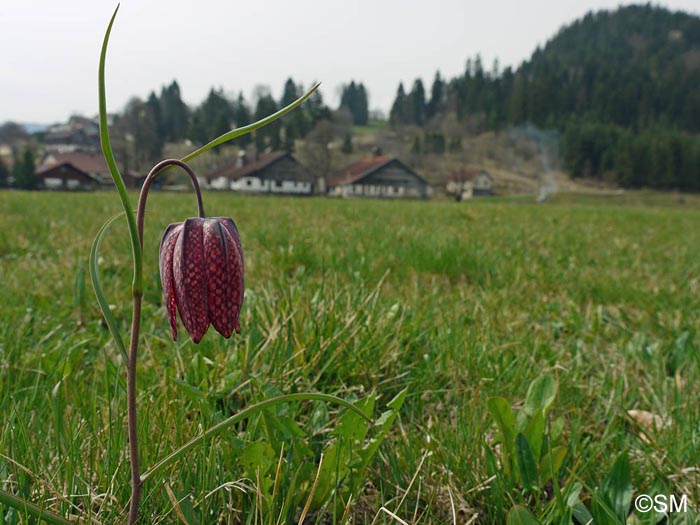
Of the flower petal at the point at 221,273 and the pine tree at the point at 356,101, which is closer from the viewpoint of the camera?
the flower petal at the point at 221,273

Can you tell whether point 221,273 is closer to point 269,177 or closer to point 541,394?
point 541,394

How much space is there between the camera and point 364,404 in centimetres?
92

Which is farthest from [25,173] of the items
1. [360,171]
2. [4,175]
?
[360,171]

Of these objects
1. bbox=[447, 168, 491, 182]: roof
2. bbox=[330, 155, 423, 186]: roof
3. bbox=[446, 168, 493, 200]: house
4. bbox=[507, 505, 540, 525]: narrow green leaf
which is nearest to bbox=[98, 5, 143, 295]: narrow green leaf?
bbox=[507, 505, 540, 525]: narrow green leaf

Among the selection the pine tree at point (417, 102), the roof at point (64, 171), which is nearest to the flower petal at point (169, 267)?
the roof at point (64, 171)

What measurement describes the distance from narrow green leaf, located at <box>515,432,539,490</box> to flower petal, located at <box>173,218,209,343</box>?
1.91ft

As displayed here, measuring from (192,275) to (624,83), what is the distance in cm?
9004

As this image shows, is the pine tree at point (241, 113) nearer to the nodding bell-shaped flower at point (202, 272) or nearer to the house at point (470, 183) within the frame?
the house at point (470, 183)

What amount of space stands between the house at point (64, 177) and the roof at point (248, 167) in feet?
28.3

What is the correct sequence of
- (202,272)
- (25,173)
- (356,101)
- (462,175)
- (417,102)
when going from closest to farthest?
(202,272)
(25,173)
(462,175)
(417,102)
(356,101)

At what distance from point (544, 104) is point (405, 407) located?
78.2 metres

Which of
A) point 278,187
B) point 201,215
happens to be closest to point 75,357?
point 201,215

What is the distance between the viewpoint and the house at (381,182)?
3953 centimetres

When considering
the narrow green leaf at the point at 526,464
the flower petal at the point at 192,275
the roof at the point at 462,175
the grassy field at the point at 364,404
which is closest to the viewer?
the flower petal at the point at 192,275
